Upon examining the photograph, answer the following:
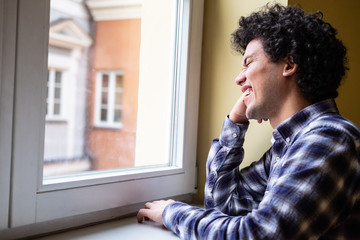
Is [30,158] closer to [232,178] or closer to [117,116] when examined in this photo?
[117,116]

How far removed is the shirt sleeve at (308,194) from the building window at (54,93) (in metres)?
0.52

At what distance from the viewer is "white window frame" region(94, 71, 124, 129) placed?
1.06 meters

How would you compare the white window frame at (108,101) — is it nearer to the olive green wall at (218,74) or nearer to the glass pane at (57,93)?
the glass pane at (57,93)

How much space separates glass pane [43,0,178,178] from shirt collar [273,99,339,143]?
494 millimetres

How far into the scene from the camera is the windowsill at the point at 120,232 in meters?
0.94

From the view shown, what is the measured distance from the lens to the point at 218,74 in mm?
1310

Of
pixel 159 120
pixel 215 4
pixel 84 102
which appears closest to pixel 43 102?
pixel 84 102

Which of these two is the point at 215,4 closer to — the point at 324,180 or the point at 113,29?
the point at 113,29

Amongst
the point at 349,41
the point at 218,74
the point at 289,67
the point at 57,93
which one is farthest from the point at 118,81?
the point at 349,41

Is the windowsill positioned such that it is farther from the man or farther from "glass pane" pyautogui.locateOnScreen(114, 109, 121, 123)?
"glass pane" pyautogui.locateOnScreen(114, 109, 121, 123)

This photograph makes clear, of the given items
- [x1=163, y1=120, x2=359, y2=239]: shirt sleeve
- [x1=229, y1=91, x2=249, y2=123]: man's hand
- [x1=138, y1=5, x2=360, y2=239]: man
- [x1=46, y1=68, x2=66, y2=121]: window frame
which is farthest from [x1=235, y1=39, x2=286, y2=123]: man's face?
[x1=46, y1=68, x2=66, y2=121]: window frame

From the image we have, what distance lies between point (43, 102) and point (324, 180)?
66 centimetres

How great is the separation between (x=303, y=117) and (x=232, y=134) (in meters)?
0.28

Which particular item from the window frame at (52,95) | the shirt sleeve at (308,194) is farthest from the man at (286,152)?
the window frame at (52,95)
